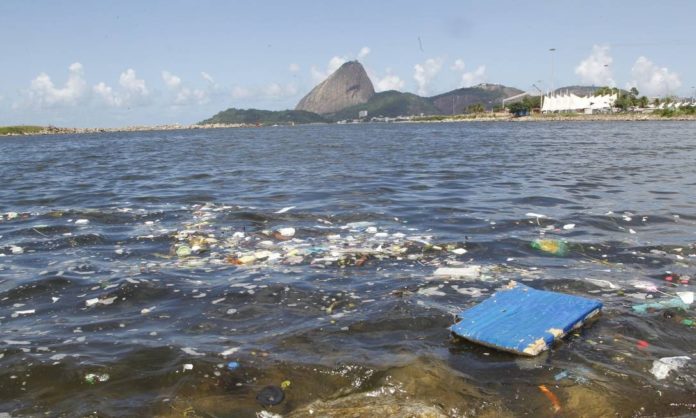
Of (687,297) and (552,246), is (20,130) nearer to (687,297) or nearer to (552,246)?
(552,246)

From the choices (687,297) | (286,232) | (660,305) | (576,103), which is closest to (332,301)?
(660,305)

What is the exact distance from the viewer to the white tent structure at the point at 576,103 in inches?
5217

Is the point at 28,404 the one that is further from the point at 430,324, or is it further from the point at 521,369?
the point at 521,369

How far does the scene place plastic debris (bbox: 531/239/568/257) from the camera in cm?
757

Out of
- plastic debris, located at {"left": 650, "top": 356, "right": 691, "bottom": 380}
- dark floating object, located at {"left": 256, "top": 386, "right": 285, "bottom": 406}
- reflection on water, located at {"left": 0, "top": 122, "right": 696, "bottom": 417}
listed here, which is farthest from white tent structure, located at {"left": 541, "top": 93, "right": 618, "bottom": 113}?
dark floating object, located at {"left": 256, "top": 386, "right": 285, "bottom": 406}

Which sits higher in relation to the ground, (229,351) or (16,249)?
(16,249)

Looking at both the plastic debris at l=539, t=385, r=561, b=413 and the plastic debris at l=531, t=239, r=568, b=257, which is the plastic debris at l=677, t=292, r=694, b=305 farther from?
the plastic debris at l=539, t=385, r=561, b=413

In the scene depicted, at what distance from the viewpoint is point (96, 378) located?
411 centimetres

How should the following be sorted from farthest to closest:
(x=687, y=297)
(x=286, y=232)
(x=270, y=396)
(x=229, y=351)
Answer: (x=286, y=232)
(x=687, y=297)
(x=229, y=351)
(x=270, y=396)

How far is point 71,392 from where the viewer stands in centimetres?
393

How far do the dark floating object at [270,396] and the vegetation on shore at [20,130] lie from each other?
539 feet

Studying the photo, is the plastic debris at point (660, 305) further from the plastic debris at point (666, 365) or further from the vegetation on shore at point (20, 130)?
the vegetation on shore at point (20, 130)

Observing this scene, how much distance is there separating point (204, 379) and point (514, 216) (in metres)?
7.64

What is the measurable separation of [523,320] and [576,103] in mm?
147383
